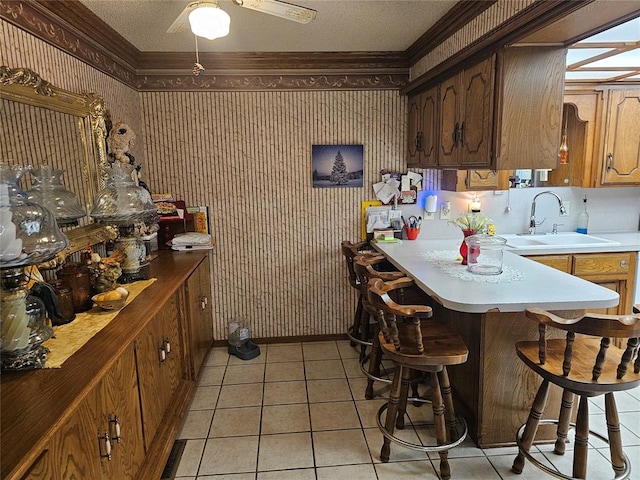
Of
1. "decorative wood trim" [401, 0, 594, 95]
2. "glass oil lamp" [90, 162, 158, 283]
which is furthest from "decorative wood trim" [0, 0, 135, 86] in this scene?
"decorative wood trim" [401, 0, 594, 95]

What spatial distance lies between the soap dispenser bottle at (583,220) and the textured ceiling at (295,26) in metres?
2.33

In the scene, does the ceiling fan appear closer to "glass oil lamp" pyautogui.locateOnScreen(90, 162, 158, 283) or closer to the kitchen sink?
"glass oil lamp" pyautogui.locateOnScreen(90, 162, 158, 283)

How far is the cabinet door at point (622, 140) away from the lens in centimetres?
368

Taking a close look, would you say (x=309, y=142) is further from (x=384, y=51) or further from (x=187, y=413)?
(x=187, y=413)

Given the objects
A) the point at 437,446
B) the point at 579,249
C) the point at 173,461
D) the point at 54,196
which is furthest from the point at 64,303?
the point at 579,249

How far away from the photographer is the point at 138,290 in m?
2.29

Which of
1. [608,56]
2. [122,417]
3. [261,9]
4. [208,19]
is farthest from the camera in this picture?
[608,56]

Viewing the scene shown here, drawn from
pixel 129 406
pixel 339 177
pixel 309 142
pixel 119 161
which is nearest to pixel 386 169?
pixel 339 177

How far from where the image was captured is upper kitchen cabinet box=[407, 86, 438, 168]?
3264mm

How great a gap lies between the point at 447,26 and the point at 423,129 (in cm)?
84

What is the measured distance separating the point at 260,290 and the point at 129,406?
2.17 m

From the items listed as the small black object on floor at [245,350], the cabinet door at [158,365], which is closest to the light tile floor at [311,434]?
the small black object on floor at [245,350]

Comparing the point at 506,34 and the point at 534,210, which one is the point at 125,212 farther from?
the point at 534,210

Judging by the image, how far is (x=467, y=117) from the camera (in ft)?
9.09
